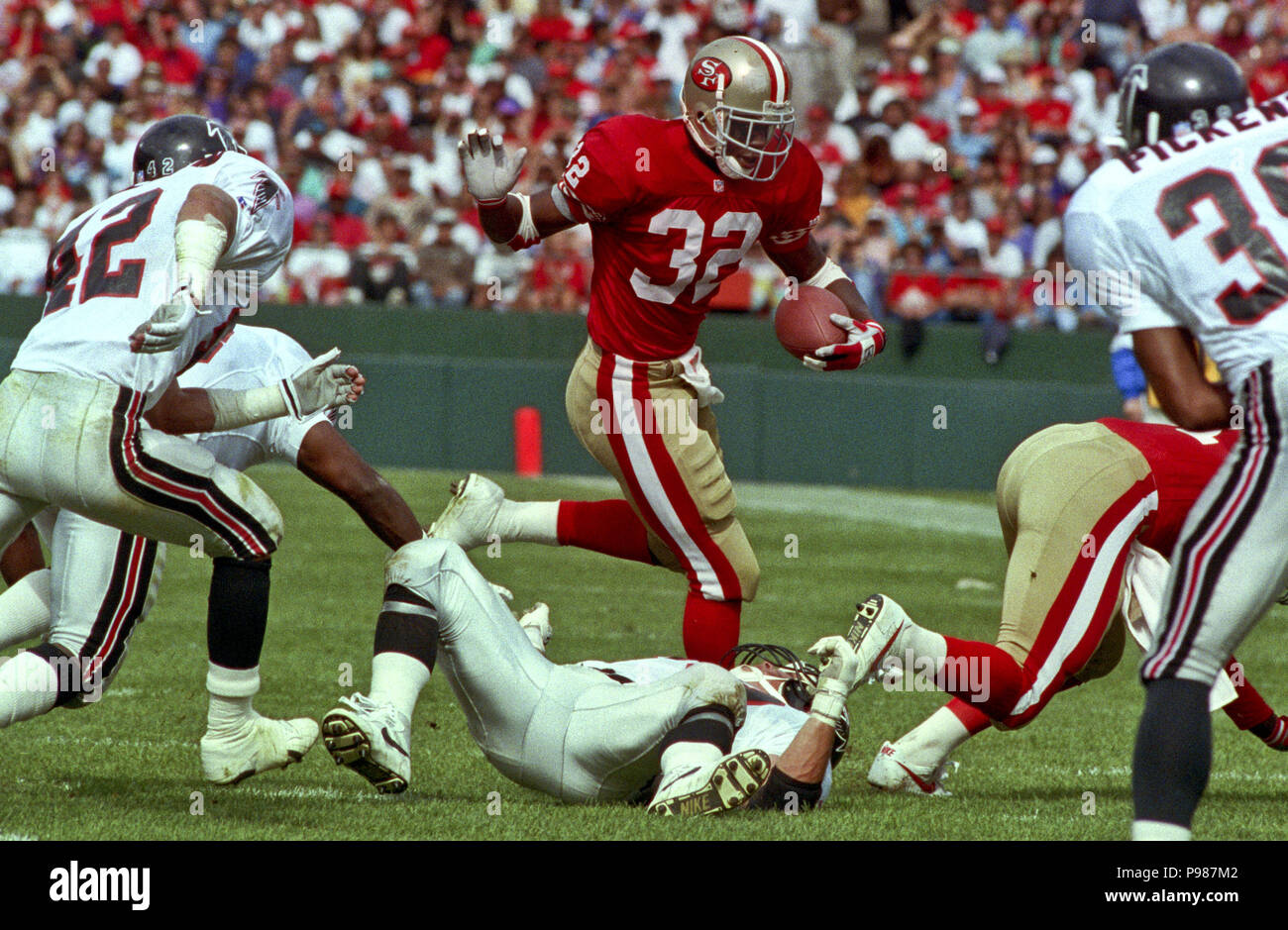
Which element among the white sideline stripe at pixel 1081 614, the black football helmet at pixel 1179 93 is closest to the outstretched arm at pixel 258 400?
the white sideline stripe at pixel 1081 614

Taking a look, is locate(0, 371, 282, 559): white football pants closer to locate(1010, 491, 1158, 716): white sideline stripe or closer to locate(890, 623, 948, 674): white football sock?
locate(890, 623, 948, 674): white football sock

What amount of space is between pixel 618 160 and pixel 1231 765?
8.14ft

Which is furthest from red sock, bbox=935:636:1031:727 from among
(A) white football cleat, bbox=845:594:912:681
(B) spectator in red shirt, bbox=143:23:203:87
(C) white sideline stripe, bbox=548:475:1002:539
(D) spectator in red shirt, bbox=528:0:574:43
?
(B) spectator in red shirt, bbox=143:23:203:87

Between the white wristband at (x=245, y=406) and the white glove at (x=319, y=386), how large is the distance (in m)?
0.03

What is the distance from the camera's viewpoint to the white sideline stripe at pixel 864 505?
1141cm

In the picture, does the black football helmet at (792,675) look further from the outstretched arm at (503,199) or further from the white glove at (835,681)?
the outstretched arm at (503,199)

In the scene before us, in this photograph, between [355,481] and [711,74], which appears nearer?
[711,74]

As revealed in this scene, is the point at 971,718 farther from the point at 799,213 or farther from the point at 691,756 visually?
the point at 799,213

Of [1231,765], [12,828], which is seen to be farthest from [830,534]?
[12,828]

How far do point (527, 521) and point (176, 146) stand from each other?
1522mm

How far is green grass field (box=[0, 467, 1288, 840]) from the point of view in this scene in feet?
13.4

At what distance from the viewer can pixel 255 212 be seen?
4461 mm

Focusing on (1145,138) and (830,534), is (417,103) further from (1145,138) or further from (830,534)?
(1145,138)

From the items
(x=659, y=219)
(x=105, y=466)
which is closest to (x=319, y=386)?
(x=105, y=466)
